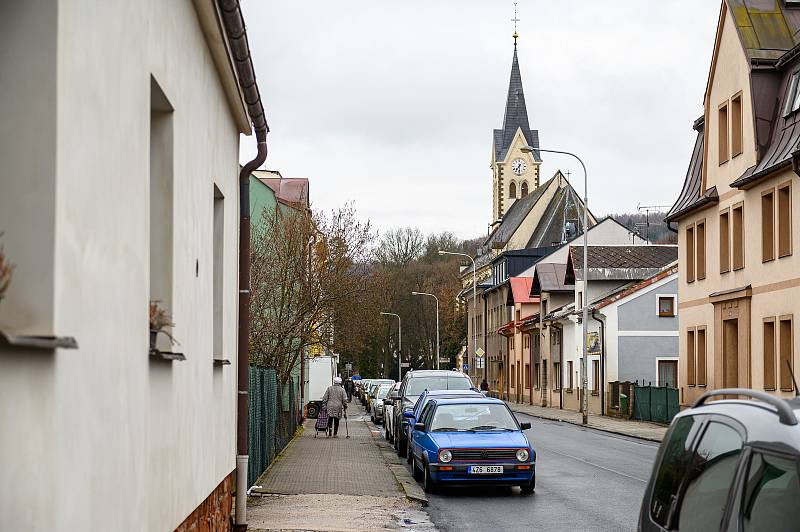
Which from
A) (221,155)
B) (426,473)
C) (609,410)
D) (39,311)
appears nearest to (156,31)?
(39,311)

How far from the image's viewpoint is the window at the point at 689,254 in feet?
124

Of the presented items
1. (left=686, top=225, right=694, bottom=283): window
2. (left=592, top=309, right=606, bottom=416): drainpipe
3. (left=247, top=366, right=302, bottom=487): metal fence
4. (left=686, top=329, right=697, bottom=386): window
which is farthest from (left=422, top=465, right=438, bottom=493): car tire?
(left=592, top=309, right=606, bottom=416): drainpipe

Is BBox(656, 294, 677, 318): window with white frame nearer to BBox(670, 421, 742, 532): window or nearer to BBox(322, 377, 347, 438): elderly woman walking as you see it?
BBox(322, 377, 347, 438): elderly woman walking

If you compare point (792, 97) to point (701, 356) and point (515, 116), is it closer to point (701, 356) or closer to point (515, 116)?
point (701, 356)

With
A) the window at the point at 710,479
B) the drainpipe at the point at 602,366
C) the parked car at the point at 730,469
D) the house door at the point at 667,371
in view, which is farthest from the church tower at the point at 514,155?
the window at the point at 710,479

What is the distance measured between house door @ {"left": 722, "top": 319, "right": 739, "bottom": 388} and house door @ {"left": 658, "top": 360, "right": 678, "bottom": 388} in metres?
16.8

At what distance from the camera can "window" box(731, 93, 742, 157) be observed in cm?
3241

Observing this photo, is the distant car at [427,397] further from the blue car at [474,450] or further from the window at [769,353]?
the window at [769,353]

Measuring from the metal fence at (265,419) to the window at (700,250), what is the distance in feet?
47.9

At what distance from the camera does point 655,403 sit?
41.5m

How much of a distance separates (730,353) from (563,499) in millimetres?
18605

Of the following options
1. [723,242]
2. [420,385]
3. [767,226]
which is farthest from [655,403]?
[420,385]

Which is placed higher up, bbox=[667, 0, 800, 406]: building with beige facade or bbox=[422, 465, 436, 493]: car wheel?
bbox=[667, 0, 800, 406]: building with beige facade

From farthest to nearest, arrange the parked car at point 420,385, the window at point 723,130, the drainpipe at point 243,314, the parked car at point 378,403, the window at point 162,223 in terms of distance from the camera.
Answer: the parked car at point 378,403
the window at point 723,130
the parked car at point 420,385
the drainpipe at point 243,314
the window at point 162,223
